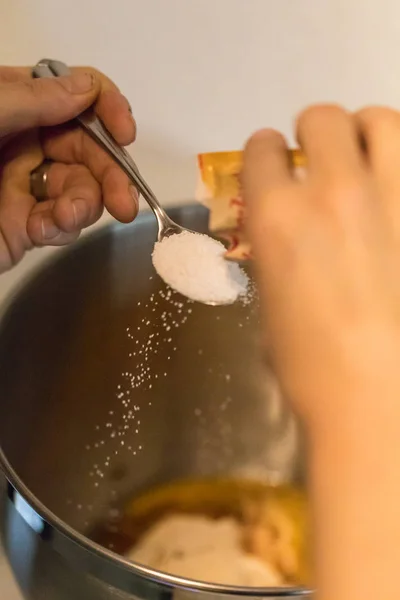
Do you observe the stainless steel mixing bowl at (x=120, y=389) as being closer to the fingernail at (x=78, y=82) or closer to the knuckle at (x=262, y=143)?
the fingernail at (x=78, y=82)

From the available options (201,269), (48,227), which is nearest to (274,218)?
(201,269)

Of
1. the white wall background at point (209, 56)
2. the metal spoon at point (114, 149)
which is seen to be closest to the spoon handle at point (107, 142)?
the metal spoon at point (114, 149)

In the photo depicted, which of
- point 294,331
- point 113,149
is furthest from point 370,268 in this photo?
point 113,149

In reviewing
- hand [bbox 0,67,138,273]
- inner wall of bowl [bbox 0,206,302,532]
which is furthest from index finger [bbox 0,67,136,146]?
inner wall of bowl [bbox 0,206,302,532]

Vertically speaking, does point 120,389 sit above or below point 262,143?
below

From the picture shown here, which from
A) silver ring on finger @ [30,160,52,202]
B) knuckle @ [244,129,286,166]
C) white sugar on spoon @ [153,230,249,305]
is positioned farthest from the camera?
silver ring on finger @ [30,160,52,202]

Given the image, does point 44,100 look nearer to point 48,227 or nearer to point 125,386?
point 48,227

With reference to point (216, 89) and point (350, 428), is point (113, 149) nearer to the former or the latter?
point (216, 89)

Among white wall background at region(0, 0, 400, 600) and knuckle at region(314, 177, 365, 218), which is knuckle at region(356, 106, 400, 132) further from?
white wall background at region(0, 0, 400, 600)
